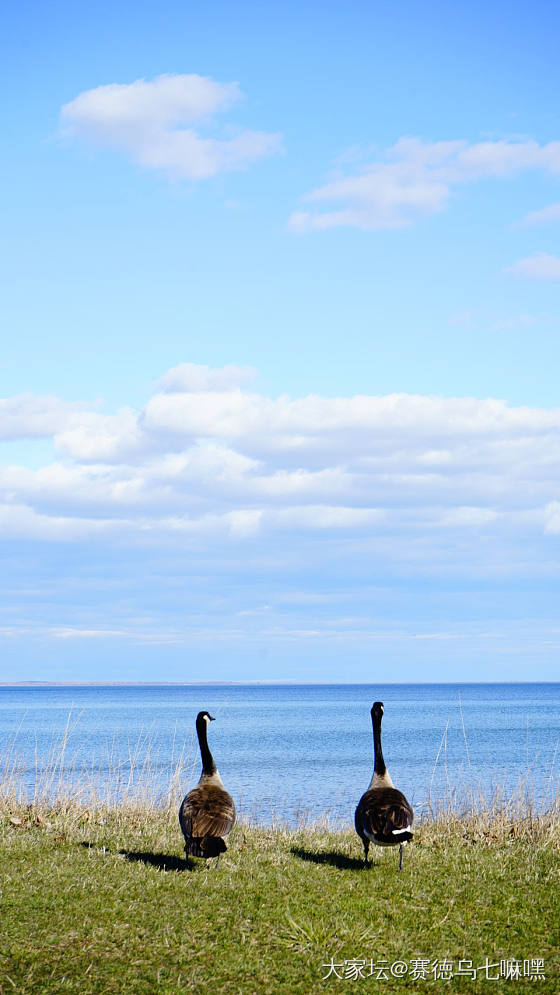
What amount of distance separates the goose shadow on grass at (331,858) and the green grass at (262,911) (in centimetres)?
3

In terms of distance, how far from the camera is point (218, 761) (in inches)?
2199

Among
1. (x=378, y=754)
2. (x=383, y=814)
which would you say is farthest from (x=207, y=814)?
(x=378, y=754)

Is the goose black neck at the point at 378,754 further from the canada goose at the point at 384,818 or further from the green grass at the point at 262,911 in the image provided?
the green grass at the point at 262,911

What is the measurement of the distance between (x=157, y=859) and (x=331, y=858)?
8.92ft

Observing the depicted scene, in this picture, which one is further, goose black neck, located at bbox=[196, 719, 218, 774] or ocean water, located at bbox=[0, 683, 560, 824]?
ocean water, located at bbox=[0, 683, 560, 824]

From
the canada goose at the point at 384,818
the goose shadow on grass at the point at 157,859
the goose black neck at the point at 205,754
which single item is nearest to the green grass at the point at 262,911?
the goose shadow on grass at the point at 157,859

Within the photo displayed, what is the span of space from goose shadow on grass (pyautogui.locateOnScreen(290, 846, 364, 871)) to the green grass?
33mm

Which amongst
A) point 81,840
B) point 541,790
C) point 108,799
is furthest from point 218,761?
point 81,840

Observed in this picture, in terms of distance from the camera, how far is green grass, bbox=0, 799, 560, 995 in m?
8.70

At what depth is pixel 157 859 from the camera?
13.2m

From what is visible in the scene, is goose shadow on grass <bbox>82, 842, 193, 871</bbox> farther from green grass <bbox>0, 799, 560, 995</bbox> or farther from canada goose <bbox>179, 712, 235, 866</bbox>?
canada goose <bbox>179, 712, 235, 866</bbox>

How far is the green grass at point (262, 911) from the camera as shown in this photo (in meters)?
8.70

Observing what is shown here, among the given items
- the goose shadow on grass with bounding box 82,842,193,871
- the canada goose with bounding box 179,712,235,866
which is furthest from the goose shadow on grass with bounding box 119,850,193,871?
the canada goose with bounding box 179,712,235,866

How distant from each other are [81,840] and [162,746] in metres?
58.4
